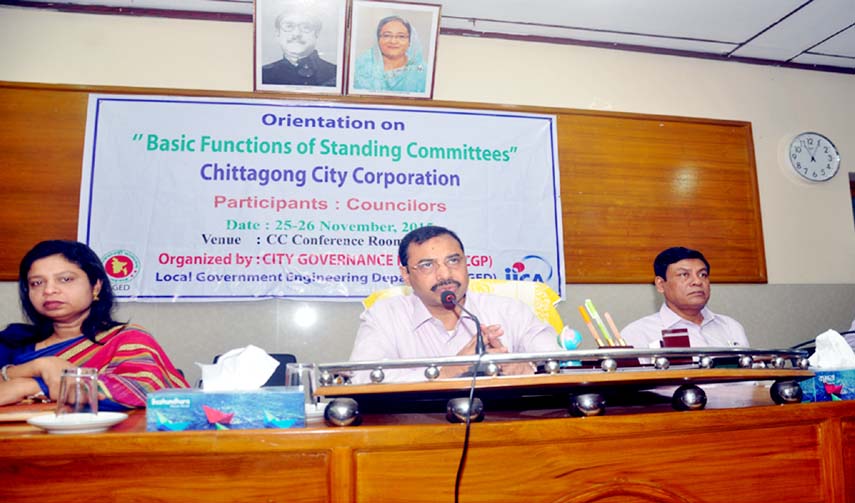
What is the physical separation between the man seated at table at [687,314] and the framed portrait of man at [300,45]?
1760 millimetres

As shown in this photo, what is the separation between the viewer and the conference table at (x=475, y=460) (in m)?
0.71

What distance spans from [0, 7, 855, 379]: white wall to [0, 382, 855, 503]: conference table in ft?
5.79

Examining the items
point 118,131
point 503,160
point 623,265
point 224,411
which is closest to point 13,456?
point 224,411

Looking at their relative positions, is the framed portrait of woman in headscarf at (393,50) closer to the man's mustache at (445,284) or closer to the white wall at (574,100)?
the white wall at (574,100)

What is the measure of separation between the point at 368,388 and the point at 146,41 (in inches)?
104

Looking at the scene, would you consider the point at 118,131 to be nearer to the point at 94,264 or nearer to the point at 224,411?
the point at 94,264

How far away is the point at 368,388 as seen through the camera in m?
0.78

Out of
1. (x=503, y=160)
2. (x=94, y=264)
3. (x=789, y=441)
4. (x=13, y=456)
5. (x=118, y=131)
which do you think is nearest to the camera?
(x=13, y=456)

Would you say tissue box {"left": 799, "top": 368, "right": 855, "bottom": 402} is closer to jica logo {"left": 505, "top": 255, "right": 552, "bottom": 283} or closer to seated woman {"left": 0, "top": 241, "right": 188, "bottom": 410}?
seated woman {"left": 0, "top": 241, "right": 188, "bottom": 410}

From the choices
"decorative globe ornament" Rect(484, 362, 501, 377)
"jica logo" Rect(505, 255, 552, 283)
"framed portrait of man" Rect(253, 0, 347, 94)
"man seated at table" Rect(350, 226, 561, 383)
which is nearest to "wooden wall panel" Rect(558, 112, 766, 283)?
Result: "jica logo" Rect(505, 255, 552, 283)

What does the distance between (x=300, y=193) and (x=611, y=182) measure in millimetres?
1587

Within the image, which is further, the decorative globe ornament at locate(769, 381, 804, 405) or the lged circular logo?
the lged circular logo

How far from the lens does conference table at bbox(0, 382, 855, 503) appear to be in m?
0.71

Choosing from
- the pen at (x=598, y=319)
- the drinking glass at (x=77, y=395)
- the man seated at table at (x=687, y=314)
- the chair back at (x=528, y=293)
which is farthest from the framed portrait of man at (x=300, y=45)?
the drinking glass at (x=77, y=395)
